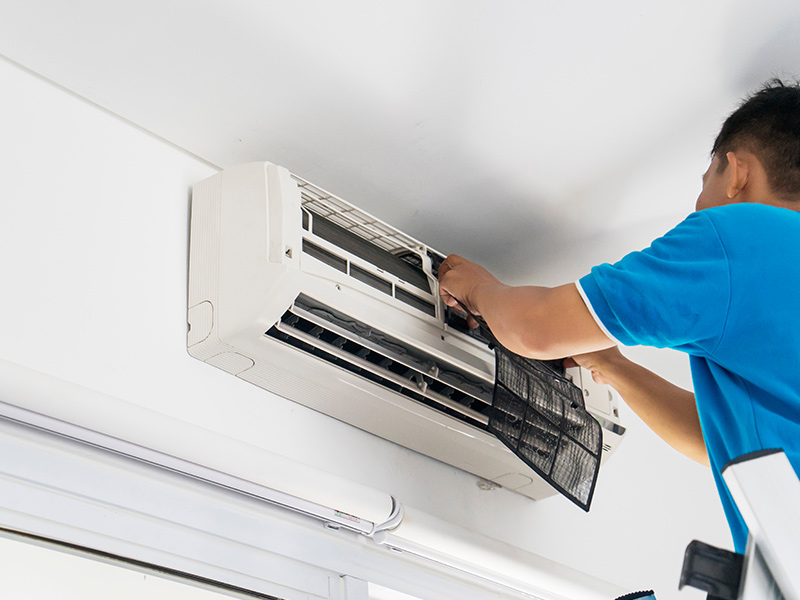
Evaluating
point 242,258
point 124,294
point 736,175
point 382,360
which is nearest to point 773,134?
point 736,175

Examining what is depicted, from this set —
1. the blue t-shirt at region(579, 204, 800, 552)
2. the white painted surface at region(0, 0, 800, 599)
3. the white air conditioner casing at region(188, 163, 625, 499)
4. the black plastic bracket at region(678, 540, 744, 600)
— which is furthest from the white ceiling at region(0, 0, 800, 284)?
the black plastic bracket at region(678, 540, 744, 600)

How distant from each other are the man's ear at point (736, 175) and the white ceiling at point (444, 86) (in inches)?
6.1

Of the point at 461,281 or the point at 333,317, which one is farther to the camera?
the point at 461,281

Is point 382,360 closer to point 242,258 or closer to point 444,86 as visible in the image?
point 242,258

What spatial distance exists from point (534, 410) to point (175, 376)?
1.93ft

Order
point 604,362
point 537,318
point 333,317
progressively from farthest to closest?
point 604,362
point 333,317
point 537,318

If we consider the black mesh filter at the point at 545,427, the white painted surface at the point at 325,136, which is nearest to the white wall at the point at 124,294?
the white painted surface at the point at 325,136

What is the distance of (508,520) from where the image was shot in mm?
1573

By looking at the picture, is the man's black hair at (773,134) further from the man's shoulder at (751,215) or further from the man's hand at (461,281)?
the man's hand at (461,281)

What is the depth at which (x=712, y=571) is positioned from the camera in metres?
0.79

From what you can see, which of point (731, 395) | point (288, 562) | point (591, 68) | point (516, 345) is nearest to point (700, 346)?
point (731, 395)

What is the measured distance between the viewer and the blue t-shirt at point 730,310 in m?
0.94

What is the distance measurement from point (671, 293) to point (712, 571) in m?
0.34

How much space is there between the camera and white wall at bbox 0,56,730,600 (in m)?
1.11
